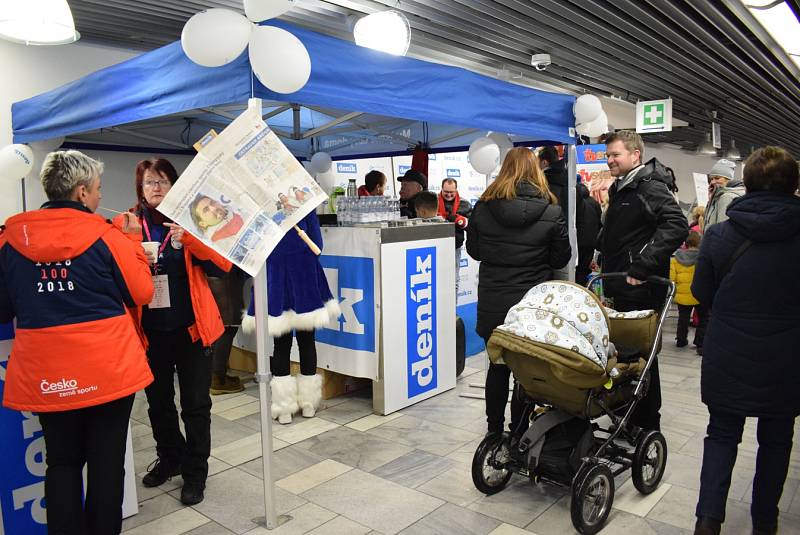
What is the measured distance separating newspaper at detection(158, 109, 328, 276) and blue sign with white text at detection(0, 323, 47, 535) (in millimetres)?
822

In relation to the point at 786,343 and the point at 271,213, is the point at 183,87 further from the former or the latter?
the point at 786,343

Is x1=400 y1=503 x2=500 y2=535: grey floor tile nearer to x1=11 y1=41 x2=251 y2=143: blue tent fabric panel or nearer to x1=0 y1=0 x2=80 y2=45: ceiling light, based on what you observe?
x1=11 y1=41 x2=251 y2=143: blue tent fabric panel

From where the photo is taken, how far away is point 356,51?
9.23ft

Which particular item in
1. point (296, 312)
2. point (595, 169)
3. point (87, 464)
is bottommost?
point (87, 464)

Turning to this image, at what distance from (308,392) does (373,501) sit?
1.17 m

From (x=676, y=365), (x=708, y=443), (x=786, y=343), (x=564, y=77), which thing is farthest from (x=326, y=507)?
Answer: (x=564, y=77)

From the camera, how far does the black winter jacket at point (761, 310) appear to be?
201 cm

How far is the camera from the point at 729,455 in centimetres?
215

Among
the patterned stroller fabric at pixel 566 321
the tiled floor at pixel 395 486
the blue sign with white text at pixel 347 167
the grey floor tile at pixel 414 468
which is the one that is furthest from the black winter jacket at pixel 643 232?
the blue sign with white text at pixel 347 167

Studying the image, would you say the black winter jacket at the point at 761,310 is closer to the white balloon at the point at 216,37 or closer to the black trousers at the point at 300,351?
the white balloon at the point at 216,37

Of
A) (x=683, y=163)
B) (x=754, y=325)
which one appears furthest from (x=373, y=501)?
(x=683, y=163)

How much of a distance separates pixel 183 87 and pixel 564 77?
6676 millimetres

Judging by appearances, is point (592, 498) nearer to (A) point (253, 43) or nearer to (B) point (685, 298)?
(A) point (253, 43)

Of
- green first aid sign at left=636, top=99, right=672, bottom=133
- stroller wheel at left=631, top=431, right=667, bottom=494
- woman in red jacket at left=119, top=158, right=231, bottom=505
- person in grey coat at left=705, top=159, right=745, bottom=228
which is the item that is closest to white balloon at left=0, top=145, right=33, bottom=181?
woman in red jacket at left=119, top=158, right=231, bottom=505
